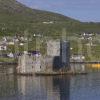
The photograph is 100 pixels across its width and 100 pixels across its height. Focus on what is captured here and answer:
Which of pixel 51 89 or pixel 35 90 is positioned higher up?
pixel 35 90

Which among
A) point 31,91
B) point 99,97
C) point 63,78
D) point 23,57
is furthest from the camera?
point 23,57

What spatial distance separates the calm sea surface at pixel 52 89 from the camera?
100 metres

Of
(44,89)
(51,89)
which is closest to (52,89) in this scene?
(51,89)

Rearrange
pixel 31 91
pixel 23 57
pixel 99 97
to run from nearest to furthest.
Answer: pixel 99 97
pixel 31 91
pixel 23 57

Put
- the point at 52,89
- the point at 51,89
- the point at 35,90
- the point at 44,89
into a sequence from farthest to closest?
the point at 52,89, the point at 51,89, the point at 44,89, the point at 35,90

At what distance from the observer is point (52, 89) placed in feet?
384

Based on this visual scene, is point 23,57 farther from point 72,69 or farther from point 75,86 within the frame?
point 75,86

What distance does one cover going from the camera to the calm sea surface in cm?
10025

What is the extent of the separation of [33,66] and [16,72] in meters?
8.19

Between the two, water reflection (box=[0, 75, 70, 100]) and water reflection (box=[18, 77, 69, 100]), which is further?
water reflection (box=[18, 77, 69, 100])

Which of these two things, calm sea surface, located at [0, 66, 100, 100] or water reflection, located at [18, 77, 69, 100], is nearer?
calm sea surface, located at [0, 66, 100, 100]

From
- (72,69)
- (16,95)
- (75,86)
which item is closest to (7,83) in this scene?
(75,86)

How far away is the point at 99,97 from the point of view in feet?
324

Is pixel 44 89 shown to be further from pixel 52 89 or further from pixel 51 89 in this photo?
pixel 52 89
